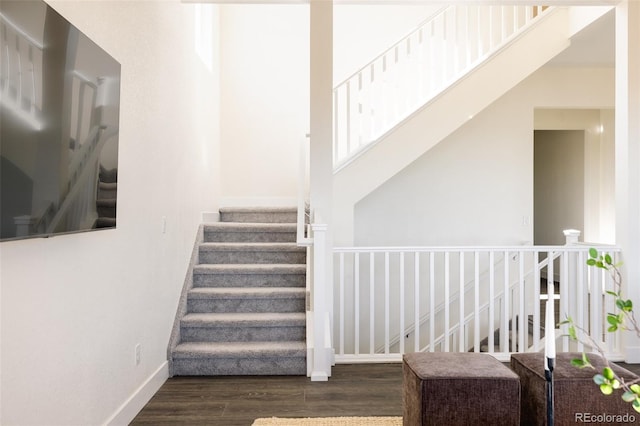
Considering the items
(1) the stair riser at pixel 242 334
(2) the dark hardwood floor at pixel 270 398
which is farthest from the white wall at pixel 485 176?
(2) the dark hardwood floor at pixel 270 398

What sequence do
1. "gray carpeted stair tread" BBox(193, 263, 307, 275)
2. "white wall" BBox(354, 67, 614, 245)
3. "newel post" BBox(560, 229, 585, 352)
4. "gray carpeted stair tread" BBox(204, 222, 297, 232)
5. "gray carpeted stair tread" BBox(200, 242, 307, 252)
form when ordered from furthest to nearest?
"white wall" BBox(354, 67, 614, 245) → "gray carpeted stair tread" BBox(204, 222, 297, 232) → "gray carpeted stair tread" BBox(200, 242, 307, 252) → "gray carpeted stair tread" BBox(193, 263, 307, 275) → "newel post" BBox(560, 229, 585, 352)

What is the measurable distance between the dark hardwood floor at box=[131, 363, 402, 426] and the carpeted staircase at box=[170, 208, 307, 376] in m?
0.12

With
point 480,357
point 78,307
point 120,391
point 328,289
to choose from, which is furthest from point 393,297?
point 78,307

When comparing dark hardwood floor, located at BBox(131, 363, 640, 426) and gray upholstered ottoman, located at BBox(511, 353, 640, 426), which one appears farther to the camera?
dark hardwood floor, located at BBox(131, 363, 640, 426)

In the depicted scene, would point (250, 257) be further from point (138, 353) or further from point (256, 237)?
point (138, 353)

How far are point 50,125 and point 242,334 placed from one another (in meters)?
2.46

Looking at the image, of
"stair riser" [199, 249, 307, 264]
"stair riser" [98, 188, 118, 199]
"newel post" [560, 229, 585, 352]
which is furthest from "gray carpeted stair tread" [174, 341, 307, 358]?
"newel post" [560, 229, 585, 352]

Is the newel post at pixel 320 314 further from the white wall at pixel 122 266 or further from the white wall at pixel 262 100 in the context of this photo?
the white wall at pixel 262 100

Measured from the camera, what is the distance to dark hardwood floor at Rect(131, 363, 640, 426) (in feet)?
9.34

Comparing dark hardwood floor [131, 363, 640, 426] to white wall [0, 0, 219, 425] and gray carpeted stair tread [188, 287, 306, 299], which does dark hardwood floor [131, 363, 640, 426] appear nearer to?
white wall [0, 0, 219, 425]

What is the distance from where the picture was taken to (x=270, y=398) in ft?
10.2

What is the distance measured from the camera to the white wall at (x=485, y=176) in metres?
5.67

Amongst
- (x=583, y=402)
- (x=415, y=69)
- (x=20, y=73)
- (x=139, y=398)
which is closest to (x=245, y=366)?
(x=139, y=398)

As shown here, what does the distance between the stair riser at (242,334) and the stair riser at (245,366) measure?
240mm
